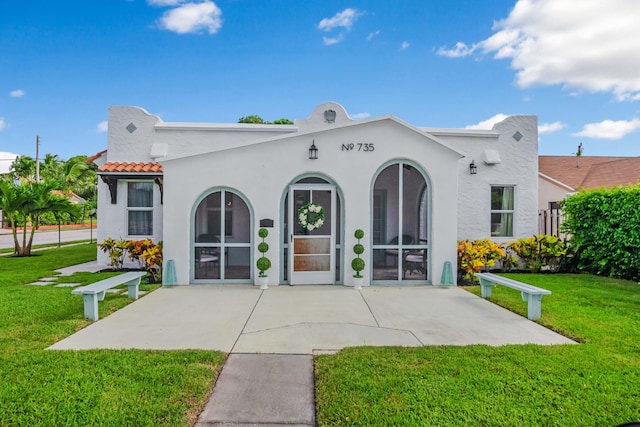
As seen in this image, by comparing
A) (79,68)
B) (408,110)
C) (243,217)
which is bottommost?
(243,217)

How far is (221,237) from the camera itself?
8.86 meters

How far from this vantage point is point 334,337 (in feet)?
17.0

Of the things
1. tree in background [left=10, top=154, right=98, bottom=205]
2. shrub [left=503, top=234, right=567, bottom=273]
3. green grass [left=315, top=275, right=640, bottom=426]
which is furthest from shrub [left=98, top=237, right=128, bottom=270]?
tree in background [left=10, top=154, right=98, bottom=205]

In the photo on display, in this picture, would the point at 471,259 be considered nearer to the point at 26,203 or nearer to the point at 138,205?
the point at 138,205

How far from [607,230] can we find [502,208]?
2.68 meters

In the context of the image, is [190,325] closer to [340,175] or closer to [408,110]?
[340,175]

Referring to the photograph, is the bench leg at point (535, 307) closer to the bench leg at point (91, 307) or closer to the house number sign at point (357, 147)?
the house number sign at point (357, 147)

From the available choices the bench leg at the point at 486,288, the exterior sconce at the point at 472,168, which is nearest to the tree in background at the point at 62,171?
the exterior sconce at the point at 472,168

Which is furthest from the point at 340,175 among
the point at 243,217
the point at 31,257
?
the point at 31,257

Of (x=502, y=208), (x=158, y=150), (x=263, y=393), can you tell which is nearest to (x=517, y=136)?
(x=502, y=208)

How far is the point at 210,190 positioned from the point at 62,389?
227 inches

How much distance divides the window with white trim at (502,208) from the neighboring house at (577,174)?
15.3ft

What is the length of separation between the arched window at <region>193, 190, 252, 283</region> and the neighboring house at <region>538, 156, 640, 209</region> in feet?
41.9

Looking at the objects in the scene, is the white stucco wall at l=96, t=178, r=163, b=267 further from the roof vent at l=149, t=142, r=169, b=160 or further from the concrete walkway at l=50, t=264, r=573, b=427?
the concrete walkway at l=50, t=264, r=573, b=427
